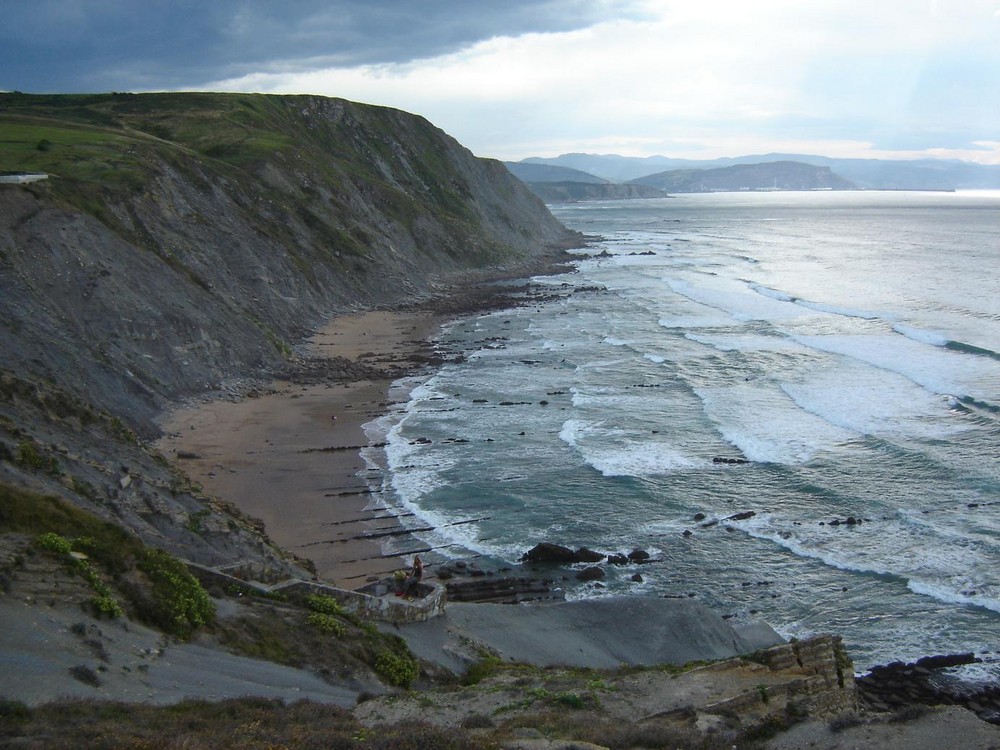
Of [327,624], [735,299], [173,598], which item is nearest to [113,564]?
[173,598]

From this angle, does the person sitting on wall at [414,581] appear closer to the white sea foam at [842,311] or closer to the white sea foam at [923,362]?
the white sea foam at [923,362]

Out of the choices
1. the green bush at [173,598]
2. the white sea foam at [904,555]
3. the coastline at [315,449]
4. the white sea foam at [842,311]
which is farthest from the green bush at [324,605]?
the white sea foam at [842,311]

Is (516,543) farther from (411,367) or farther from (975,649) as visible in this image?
(411,367)

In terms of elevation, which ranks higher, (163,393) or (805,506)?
(163,393)

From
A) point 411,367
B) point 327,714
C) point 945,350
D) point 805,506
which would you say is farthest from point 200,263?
point 945,350

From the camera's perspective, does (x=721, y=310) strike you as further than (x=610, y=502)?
Yes

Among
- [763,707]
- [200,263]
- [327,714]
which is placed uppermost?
[200,263]

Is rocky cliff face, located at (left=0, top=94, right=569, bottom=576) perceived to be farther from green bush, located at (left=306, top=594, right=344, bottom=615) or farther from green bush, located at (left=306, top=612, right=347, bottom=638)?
green bush, located at (left=306, top=612, right=347, bottom=638)

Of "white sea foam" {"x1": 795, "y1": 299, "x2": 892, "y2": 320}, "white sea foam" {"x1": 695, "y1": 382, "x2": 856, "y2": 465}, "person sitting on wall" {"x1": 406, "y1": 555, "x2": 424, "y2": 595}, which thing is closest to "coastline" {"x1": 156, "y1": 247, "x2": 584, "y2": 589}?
"person sitting on wall" {"x1": 406, "y1": 555, "x2": 424, "y2": 595}
